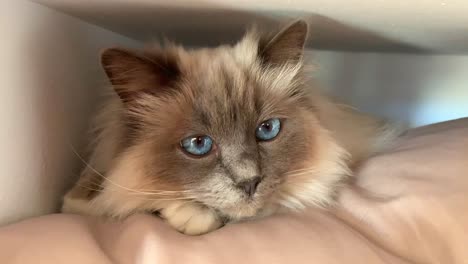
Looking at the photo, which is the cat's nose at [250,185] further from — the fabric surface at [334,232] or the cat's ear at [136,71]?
the cat's ear at [136,71]

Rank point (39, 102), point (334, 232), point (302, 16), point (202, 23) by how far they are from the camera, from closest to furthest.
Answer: point (334, 232)
point (39, 102)
point (302, 16)
point (202, 23)

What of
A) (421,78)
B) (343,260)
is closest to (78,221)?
(343,260)

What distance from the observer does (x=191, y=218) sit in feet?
3.97

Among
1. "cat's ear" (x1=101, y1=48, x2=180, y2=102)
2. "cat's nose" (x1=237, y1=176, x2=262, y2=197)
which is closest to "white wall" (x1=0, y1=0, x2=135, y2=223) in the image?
"cat's ear" (x1=101, y1=48, x2=180, y2=102)

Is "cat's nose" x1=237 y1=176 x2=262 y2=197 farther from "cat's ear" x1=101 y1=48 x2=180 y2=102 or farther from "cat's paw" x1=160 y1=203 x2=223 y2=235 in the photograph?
"cat's ear" x1=101 y1=48 x2=180 y2=102

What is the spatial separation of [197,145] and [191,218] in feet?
0.53

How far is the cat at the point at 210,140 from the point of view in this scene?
3.99ft

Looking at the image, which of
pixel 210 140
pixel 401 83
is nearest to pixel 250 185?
→ pixel 210 140

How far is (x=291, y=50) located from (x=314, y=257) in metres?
0.55

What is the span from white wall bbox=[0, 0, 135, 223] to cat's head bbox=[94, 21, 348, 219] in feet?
0.62

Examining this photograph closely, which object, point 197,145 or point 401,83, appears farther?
point 401,83

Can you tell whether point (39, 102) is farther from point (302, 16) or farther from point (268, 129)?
point (302, 16)

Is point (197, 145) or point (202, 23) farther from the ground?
point (202, 23)

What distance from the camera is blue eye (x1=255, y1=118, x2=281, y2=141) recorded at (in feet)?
4.23
